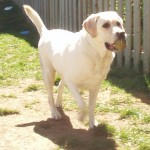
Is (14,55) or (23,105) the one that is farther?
(14,55)

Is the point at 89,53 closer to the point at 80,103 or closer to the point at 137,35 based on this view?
the point at 80,103

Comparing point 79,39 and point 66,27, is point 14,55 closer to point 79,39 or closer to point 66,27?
point 66,27

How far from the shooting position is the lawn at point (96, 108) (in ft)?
15.7

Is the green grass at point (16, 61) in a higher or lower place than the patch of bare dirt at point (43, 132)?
lower

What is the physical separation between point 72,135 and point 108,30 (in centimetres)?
129

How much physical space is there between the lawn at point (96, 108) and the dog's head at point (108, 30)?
1037mm

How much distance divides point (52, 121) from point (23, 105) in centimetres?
79

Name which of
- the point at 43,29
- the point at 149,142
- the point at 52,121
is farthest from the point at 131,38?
the point at 149,142

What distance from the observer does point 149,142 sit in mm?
4633

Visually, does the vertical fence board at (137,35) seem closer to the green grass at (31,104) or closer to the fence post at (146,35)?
the fence post at (146,35)

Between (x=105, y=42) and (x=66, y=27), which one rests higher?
(x=105, y=42)

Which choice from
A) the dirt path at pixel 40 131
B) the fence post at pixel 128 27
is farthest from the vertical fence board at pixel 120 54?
the dirt path at pixel 40 131

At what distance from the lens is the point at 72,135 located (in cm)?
500

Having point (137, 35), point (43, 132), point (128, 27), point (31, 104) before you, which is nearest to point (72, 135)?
point (43, 132)
